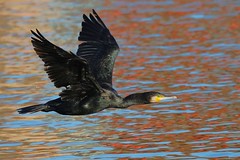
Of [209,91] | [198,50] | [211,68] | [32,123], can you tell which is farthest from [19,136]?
[198,50]

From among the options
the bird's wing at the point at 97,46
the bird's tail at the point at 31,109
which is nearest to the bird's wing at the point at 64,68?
the bird's tail at the point at 31,109

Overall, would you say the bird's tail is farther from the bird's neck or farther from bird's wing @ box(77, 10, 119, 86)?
bird's wing @ box(77, 10, 119, 86)

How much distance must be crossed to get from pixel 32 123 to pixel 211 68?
5.40 meters

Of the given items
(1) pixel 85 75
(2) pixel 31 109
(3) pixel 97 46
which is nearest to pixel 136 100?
(1) pixel 85 75

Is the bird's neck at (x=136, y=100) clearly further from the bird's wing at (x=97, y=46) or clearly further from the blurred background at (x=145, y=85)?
the bird's wing at (x=97, y=46)

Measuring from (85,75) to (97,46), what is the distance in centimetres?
226

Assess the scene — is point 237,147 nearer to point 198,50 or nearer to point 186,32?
point 198,50

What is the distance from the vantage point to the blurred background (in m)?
10.8

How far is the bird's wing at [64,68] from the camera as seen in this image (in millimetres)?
9734

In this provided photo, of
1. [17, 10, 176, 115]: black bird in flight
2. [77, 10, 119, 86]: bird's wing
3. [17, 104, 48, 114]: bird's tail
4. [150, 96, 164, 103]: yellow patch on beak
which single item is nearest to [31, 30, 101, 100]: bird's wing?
[17, 10, 176, 115]: black bird in flight

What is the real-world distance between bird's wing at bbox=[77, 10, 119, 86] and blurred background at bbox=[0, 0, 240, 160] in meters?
0.94

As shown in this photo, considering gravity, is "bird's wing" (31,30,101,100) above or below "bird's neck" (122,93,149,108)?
above

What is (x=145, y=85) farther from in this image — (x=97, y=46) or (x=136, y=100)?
(x=136, y=100)

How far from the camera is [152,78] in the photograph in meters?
16.2
